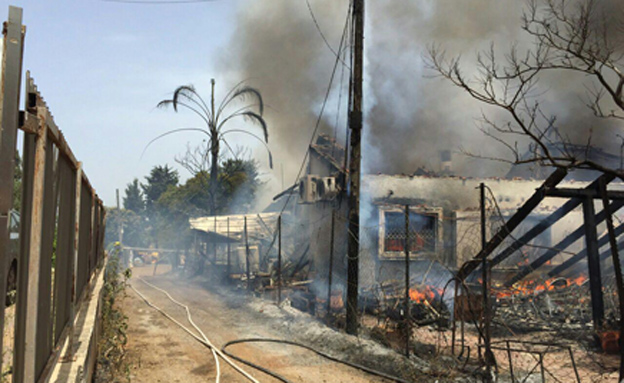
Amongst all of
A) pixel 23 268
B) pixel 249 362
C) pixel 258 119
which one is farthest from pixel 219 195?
pixel 23 268

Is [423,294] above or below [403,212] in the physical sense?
below

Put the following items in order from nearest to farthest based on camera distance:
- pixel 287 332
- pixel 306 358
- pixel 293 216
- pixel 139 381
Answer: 1. pixel 139 381
2. pixel 306 358
3. pixel 287 332
4. pixel 293 216

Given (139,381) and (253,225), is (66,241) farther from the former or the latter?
(253,225)

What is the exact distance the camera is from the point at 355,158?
9.41 m

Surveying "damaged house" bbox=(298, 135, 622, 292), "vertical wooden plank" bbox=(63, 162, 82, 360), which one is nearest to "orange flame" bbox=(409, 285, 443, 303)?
"damaged house" bbox=(298, 135, 622, 292)

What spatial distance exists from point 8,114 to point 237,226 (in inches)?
680

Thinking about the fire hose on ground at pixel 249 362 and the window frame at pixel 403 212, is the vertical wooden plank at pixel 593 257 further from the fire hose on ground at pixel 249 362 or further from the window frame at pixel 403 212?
the window frame at pixel 403 212

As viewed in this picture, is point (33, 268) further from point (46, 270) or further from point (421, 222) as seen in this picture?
point (421, 222)

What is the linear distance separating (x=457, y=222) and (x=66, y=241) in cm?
1282

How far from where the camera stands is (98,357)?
20.7ft

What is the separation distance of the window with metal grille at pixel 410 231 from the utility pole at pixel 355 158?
15.0 feet

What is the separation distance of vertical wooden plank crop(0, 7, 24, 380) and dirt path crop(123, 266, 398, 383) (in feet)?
17.3

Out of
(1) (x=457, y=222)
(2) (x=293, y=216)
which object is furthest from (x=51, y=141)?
(2) (x=293, y=216)

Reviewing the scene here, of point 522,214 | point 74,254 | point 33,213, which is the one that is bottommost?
point 74,254
